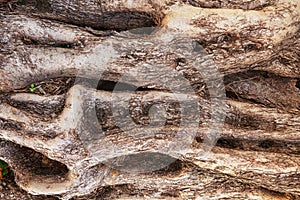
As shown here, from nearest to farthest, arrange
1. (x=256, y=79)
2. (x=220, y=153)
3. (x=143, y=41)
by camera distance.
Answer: (x=143, y=41), (x=220, y=153), (x=256, y=79)

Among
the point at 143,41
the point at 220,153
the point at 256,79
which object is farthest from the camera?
the point at 256,79

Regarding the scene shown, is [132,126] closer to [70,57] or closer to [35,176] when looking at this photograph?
[70,57]

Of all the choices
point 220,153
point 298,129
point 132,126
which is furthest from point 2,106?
point 298,129

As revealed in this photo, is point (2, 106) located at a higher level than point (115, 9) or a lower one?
lower

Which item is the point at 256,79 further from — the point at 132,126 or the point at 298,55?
the point at 132,126

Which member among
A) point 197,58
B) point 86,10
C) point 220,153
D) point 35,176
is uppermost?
point 86,10

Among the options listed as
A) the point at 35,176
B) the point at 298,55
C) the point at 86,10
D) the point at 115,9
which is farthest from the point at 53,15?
the point at 298,55

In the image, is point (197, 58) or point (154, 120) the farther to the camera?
point (154, 120)
